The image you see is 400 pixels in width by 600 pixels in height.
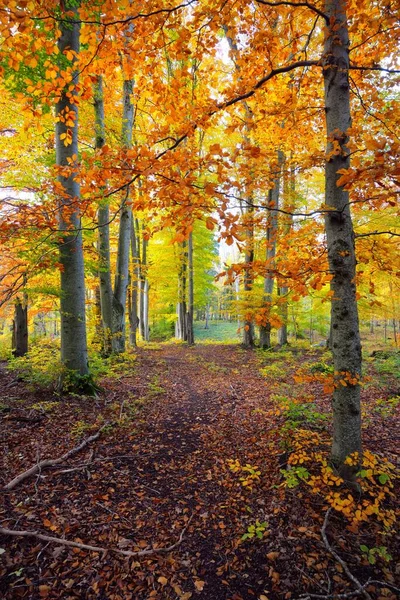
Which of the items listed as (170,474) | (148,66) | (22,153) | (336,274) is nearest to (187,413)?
(170,474)

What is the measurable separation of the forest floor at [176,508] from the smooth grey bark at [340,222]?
1.28 m

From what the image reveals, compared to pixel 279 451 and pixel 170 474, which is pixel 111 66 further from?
pixel 279 451

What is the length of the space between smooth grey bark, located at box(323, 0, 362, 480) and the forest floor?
1.28 metres

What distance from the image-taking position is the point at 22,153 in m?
8.12

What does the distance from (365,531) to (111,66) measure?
5817mm

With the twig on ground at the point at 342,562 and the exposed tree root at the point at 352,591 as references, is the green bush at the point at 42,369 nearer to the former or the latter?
the twig on ground at the point at 342,562

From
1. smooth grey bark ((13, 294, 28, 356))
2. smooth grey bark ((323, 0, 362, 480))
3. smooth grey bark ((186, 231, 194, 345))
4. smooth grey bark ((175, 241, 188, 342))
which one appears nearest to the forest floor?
smooth grey bark ((323, 0, 362, 480))

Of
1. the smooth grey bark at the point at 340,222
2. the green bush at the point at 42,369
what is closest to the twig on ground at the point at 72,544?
the smooth grey bark at the point at 340,222

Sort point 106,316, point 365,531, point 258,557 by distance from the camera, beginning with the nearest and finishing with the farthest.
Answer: point 258,557 < point 365,531 < point 106,316

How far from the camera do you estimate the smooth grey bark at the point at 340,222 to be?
9.93ft

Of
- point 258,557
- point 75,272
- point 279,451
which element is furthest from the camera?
point 75,272

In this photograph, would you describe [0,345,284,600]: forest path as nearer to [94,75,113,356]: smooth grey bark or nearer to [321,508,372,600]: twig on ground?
[321,508,372,600]: twig on ground

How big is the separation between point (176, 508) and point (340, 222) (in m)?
3.69

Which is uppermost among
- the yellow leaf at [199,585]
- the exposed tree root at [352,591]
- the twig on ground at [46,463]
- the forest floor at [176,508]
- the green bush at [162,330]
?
the green bush at [162,330]
